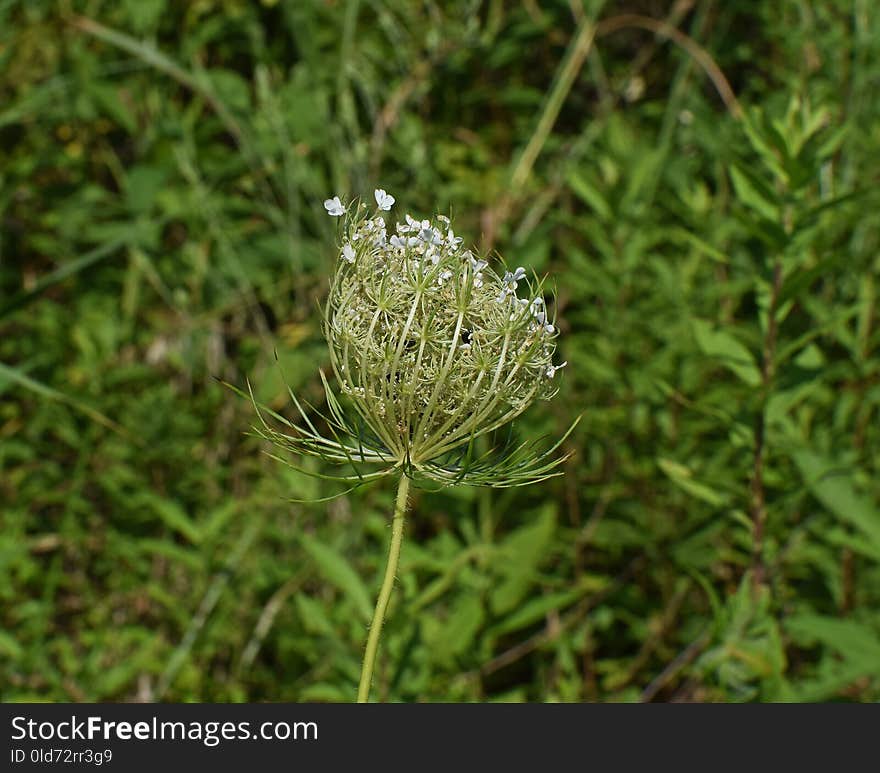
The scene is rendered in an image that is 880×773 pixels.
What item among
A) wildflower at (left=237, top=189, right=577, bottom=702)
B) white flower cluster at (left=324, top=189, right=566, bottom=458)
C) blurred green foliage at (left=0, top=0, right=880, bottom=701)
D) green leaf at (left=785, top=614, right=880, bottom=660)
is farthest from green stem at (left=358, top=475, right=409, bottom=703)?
green leaf at (left=785, top=614, right=880, bottom=660)

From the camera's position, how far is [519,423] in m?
2.88

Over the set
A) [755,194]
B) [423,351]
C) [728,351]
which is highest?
[755,194]

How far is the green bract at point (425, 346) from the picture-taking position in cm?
137

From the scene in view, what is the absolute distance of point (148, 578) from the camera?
9.95ft

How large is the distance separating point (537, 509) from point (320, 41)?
1.82 metres

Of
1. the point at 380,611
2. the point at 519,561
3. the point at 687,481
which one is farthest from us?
the point at 519,561

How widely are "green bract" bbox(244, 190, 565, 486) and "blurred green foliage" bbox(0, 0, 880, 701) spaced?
740 millimetres

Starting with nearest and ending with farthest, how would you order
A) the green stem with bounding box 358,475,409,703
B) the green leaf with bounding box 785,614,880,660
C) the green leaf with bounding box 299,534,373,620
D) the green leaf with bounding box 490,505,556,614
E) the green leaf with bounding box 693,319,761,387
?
the green stem with bounding box 358,475,409,703 → the green leaf with bounding box 785,614,880,660 → the green leaf with bounding box 693,319,761,387 → the green leaf with bounding box 299,534,373,620 → the green leaf with bounding box 490,505,556,614

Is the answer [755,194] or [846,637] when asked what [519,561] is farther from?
[755,194]

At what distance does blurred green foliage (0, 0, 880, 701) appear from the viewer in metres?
2.20

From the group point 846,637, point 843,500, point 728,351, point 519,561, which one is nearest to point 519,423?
point 519,561

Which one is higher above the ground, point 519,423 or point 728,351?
point 519,423

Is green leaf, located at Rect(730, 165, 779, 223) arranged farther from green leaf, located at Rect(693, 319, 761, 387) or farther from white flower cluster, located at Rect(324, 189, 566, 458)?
white flower cluster, located at Rect(324, 189, 566, 458)

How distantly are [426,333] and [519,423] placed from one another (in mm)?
1547
